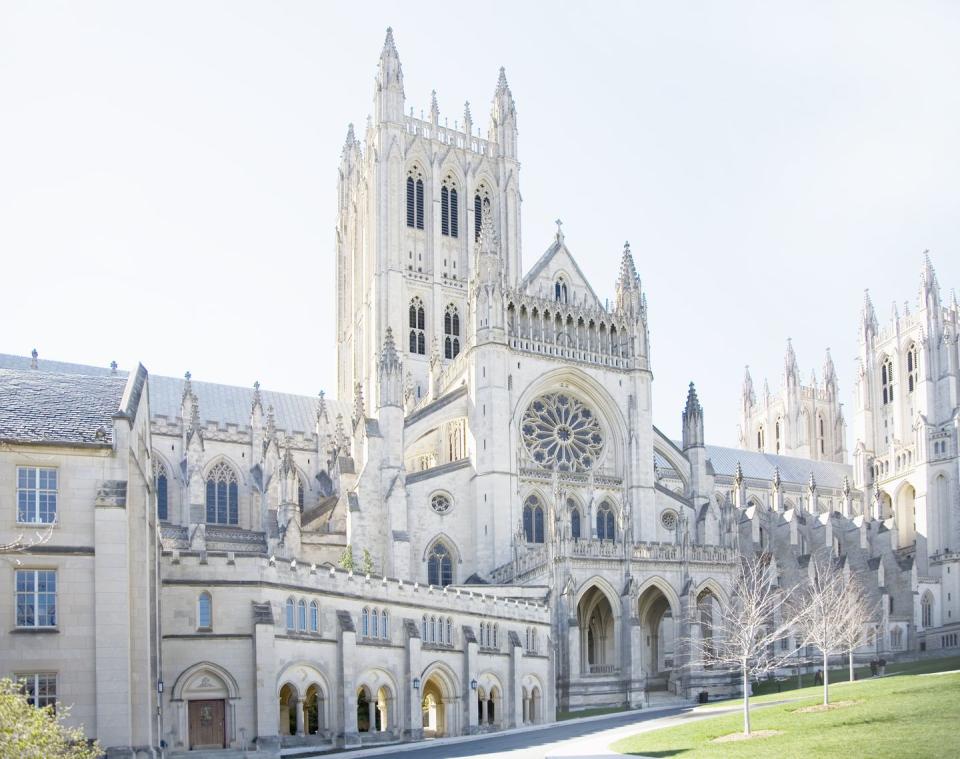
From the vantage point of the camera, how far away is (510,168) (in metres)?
106

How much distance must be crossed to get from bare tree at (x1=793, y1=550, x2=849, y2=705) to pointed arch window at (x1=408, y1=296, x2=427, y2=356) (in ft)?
110

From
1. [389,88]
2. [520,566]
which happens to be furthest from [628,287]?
[389,88]

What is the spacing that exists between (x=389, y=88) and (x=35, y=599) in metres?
75.0

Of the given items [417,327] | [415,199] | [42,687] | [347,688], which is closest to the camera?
[42,687]

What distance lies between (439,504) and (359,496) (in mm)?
5083

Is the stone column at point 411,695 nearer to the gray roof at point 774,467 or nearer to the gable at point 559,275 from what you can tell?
the gable at point 559,275

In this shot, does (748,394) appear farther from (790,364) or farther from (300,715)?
(300,715)

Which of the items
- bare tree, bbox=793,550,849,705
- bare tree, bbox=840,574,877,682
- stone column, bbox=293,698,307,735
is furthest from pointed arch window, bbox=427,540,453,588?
stone column, bbox=293,698,307,735

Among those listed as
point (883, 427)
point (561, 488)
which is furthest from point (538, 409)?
point (883, 427)

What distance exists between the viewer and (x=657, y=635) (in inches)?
2798

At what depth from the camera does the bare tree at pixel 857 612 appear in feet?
226

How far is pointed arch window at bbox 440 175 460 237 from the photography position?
102 m

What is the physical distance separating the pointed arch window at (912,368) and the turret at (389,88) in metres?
51.3

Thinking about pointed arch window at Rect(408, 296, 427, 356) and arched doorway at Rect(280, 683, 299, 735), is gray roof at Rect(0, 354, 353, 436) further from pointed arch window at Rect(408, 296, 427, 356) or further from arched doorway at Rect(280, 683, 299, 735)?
arched doorway at Rect(280, 683, 299, 735)
